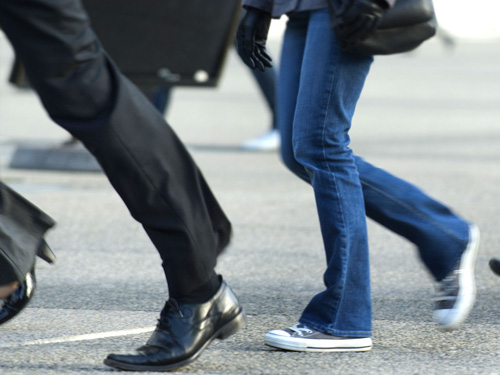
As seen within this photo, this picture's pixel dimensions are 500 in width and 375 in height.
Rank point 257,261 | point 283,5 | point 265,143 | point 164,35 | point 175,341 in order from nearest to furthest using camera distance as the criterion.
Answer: point 175,341
point 283,5
point 257,261
point 164,35
point 265,143

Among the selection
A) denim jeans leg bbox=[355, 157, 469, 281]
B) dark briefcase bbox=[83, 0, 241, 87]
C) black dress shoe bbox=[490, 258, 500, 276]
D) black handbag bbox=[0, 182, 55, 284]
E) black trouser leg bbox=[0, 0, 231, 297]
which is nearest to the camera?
black trouser leg bbox=[0, 0, 231, 297]

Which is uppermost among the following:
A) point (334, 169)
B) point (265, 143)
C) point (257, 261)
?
point (334, 169)

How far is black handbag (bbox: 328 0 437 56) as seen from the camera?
299 cm

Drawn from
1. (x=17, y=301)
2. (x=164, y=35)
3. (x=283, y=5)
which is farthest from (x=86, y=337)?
(x=164, y=35)

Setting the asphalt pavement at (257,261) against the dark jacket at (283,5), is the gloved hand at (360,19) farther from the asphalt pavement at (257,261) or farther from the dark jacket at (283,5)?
the asphalt pavement at (257,261)

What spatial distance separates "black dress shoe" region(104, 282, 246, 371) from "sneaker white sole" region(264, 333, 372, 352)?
335mm

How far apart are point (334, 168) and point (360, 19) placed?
479mm

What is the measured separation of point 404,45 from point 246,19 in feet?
1.71

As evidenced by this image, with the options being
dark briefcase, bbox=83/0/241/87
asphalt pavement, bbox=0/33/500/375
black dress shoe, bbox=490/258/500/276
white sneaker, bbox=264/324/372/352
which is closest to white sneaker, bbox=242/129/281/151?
asphalt pavement, bbox=0/33/500/375

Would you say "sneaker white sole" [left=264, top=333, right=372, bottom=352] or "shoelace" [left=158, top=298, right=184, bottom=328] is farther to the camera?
"sneaker white sole" [left=264, top=333, right=372, bottom=352]

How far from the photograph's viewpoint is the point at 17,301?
11.0 feet

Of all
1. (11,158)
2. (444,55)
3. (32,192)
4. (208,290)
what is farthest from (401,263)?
(444,55)

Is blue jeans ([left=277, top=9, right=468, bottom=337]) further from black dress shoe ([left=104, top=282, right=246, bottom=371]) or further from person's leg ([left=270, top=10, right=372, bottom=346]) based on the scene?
black dress shoe ([left=104, top=282, right=246, bottom=371])

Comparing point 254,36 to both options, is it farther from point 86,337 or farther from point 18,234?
point 86,337
